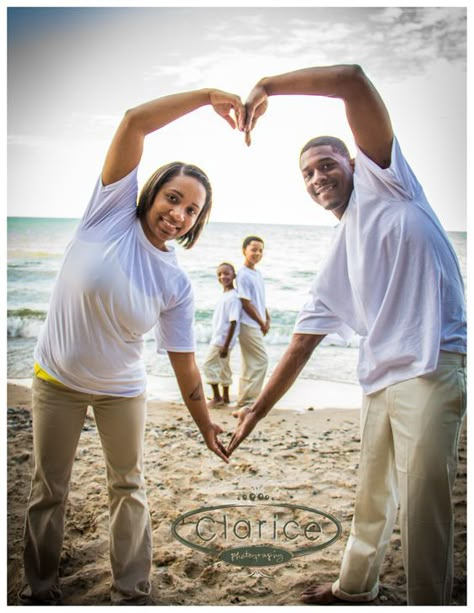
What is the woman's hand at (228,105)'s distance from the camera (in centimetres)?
192

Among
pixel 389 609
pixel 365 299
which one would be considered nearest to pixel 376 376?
pixel 365 299

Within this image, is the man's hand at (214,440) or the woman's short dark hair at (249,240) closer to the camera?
the man's hand at (214,440)

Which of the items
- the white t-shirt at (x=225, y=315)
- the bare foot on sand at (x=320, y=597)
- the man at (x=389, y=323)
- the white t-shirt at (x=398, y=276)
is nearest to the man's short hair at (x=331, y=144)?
the man at (x=389, y=323)

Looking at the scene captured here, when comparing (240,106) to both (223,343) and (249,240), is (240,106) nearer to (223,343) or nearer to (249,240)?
(249,240)

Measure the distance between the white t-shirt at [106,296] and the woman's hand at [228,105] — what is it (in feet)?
1.13

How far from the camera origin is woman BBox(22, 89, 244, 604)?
6.10 feet

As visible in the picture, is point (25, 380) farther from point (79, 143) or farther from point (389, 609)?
point (389, 609)

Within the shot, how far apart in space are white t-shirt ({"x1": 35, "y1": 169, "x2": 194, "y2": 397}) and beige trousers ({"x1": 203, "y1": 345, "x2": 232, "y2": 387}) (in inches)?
42.2

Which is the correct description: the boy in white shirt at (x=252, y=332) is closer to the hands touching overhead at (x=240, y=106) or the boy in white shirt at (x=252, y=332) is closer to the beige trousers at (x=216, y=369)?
the beige trousers at (x=216, y=369)

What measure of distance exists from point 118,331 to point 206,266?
98cm

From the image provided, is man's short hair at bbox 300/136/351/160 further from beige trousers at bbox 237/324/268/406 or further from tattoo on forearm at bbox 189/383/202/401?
beige trousers at bbox 237/324/268/406

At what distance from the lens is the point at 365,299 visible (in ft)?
6.20
